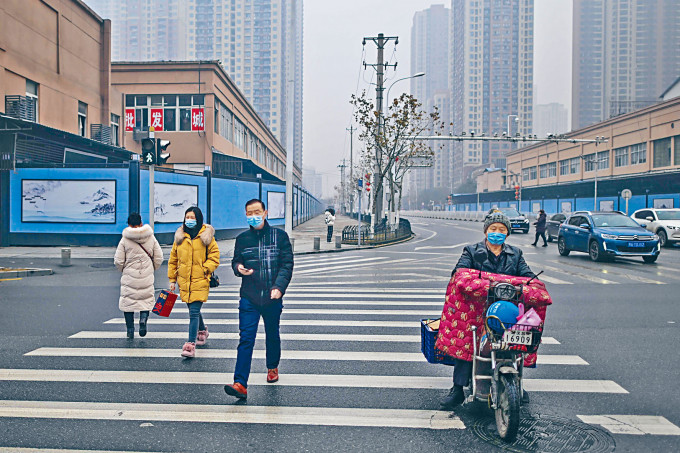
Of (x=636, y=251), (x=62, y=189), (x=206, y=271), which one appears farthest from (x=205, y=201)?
(x=206, y=271)

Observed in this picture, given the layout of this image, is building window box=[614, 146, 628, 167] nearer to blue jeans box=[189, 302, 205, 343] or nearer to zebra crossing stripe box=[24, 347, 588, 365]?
zebra crossing stripe box=[24, 347, 588, 365]

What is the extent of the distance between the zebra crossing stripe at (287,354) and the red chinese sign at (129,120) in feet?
112

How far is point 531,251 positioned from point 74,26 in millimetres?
25372

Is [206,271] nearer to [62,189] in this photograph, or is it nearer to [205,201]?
[62,189]

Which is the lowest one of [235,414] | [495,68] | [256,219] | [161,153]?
[235,414]

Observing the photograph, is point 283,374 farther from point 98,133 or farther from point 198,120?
point 198,120

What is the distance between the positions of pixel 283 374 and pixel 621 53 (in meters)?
173

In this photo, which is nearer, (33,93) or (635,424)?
(635,424)

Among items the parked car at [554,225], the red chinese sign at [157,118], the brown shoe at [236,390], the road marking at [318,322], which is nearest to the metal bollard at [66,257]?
the road marking at [318,322]

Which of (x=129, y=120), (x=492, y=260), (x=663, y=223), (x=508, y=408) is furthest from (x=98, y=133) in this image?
(x=508, y=408)

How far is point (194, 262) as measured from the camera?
687 cm

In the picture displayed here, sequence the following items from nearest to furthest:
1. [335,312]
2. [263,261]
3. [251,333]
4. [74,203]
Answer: [251,333], [263,261], [335,312], [74,203]

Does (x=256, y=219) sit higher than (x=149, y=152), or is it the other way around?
(x=149, y=152)

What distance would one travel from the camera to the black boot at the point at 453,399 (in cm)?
509
